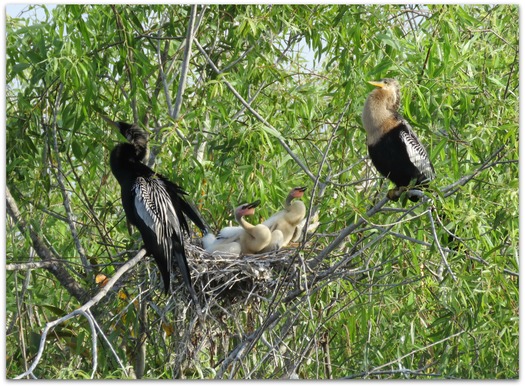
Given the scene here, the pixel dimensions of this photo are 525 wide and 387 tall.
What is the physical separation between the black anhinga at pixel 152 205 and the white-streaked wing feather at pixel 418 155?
1.00 m

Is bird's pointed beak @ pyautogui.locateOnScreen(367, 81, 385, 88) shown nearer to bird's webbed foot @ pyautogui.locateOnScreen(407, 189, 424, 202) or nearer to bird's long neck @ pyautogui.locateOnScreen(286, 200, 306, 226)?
bird's webbed foot @ pyautogui.locateOnScreen(407, 189, 424, 202)

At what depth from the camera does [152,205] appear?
4.18 meters

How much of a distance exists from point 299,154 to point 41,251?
1.47 m

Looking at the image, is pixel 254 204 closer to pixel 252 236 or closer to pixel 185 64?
pixel 252 236

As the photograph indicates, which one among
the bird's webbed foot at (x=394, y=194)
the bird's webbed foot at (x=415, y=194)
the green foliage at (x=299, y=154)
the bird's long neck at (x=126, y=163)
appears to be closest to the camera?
the bird's webbed foot at (x=415, y=194)

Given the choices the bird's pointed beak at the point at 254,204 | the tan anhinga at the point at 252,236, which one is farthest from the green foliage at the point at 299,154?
the tan anhinga at the point at 252,236

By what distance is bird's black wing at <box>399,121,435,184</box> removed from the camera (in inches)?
167

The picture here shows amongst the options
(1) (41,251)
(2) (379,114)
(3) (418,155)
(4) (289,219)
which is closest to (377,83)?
(2) (379,114)

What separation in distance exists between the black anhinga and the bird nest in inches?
4.6

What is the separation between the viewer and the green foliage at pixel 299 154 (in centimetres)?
398

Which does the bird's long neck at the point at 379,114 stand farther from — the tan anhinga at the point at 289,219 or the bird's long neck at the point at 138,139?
the bird's long neck at the point at 138,139

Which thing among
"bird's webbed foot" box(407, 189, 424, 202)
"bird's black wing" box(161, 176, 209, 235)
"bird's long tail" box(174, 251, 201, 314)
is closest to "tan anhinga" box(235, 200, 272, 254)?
"bird's black wing" box(161, 176, 209, 235)

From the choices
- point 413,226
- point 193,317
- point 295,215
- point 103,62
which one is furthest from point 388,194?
point 103,62

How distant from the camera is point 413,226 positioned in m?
4.25
